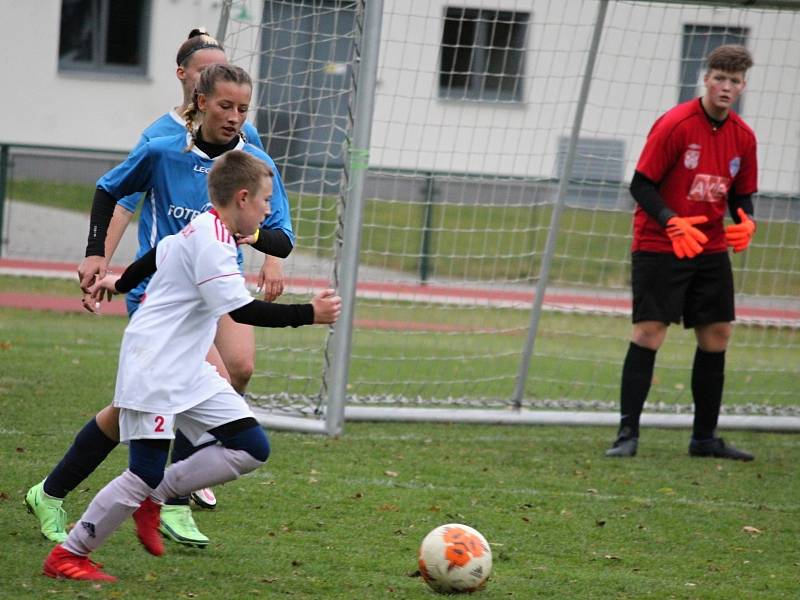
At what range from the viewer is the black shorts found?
22.9 ft

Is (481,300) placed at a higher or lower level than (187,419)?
lower

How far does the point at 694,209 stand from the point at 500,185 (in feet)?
9.80

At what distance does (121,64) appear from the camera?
24.5m

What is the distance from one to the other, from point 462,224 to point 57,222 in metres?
6.27

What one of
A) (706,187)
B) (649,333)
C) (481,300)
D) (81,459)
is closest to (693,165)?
(706,187)

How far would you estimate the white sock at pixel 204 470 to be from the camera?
436 centimetres

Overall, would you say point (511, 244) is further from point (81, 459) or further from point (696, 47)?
point (81, 459)

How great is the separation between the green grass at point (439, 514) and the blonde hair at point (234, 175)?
1.32 meters

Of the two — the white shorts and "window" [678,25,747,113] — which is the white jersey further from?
"window" [678,25,747,113]

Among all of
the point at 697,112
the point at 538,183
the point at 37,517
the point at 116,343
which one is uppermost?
the point at 697,112

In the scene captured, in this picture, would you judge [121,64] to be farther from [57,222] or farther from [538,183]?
[538,183]

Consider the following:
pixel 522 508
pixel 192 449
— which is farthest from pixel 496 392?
pixel 192 449

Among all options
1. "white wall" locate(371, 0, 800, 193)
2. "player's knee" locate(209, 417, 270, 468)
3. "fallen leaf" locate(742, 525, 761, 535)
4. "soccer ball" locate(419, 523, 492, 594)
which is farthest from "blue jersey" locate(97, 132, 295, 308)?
"white wall" locate(371, 0, 800, 193)

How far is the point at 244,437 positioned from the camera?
4.33 metres
